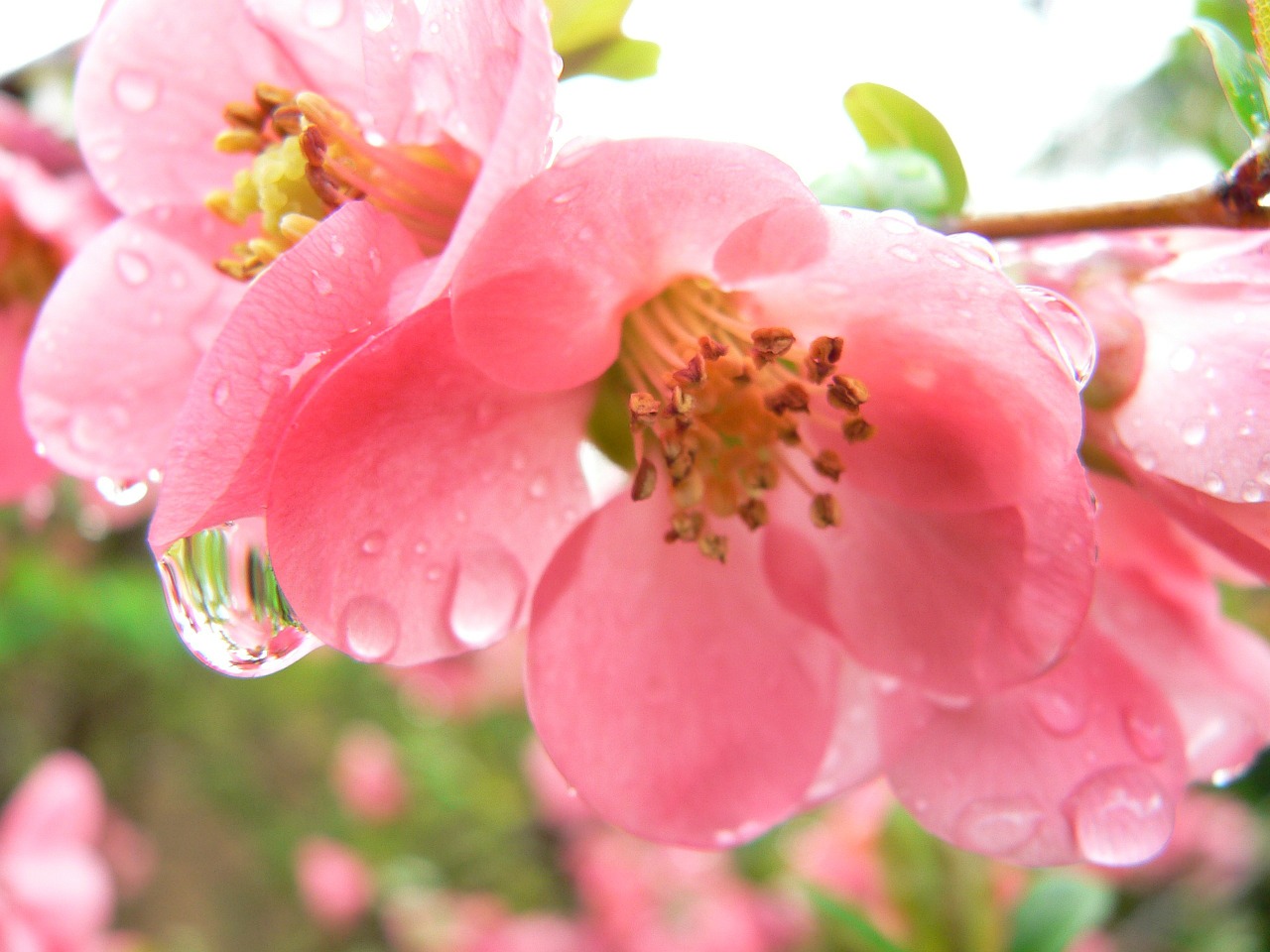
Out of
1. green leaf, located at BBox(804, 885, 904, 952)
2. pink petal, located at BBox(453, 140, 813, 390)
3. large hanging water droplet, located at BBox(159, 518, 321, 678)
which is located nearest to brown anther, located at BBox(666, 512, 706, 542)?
pink petal, located at BBox(453, 140, 813, 390)

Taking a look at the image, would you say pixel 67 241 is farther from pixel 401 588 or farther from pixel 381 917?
pixel 381 917

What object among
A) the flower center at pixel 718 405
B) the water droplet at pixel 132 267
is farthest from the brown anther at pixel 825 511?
the water droplet at pixel 132 267

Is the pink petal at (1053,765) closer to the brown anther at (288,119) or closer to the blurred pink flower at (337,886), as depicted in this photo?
the brown anther at (288,119)

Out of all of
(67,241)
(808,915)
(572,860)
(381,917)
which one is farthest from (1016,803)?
(381,917)

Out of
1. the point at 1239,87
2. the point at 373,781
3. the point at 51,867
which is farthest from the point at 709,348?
the point at 373,781

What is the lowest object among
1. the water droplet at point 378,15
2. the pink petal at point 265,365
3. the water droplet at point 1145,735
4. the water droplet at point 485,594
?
the water droplet at point 1145,735

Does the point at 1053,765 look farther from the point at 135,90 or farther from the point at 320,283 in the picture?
the point at 135,90

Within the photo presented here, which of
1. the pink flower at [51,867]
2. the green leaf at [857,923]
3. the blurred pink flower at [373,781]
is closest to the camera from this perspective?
the green leaf at [857,923]
